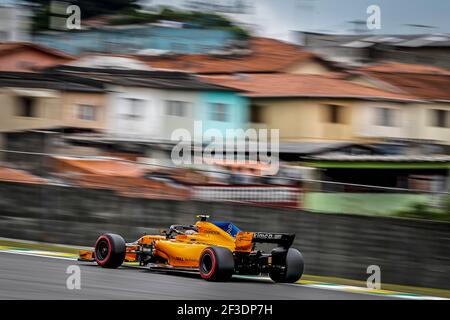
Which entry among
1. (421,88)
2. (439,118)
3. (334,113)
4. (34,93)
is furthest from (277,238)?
(421,88)

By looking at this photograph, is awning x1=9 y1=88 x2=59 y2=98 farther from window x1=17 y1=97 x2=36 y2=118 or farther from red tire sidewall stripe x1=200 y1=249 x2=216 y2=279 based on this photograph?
red tire sidewall stripe x1=200 y1=249 x2=216 y2=279

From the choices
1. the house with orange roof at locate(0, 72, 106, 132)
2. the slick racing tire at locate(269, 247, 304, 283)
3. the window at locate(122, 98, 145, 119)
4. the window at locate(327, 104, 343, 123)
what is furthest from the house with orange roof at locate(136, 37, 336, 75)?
the slick racing tire at locate(269, 247, 304, 283)

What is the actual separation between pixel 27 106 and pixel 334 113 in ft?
40.9

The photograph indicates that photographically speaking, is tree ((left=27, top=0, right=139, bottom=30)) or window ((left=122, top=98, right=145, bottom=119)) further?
tree ((left=27, top=0, right=139, bottom=30))

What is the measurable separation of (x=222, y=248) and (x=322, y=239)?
4.50 metres

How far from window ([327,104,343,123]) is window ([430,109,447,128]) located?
3967 millimetres

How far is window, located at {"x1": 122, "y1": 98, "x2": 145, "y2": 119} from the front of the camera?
39.3 metres

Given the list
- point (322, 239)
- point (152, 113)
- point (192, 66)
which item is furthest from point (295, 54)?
point (322, 239)

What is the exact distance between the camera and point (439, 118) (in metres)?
39.3

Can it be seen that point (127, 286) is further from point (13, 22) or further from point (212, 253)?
point (13, 22)

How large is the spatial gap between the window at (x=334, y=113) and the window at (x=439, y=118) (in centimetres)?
397

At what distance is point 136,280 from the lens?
12.1m

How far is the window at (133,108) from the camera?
39.3m

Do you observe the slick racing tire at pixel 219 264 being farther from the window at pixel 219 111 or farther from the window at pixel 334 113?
the window at pixel 219 111
